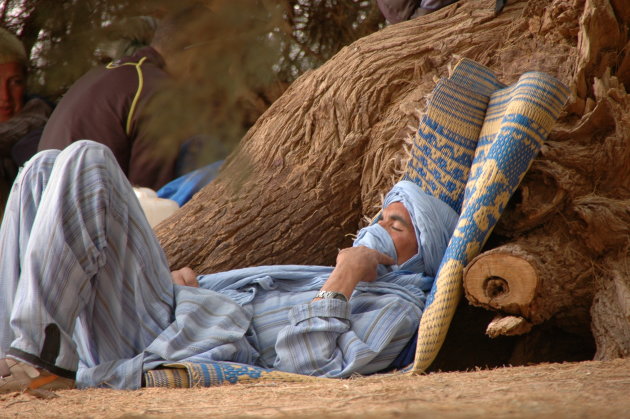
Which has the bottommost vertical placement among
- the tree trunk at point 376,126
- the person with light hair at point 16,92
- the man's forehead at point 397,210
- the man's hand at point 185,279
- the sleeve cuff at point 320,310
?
the sleeve cuff at point 320,310

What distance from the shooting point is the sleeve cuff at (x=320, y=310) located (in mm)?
3568

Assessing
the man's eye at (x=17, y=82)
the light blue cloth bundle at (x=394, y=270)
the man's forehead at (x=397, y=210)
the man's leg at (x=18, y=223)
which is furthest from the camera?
the man's forehead at (x=397, y=210)

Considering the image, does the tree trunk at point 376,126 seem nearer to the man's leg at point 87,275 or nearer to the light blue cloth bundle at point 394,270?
the light blue cloth bundle at point 394,270

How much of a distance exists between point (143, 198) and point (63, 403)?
8.36ft

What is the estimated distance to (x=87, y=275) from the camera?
327cm

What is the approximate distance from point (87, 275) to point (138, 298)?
0.32 metres

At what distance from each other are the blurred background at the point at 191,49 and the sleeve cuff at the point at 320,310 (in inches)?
63.7

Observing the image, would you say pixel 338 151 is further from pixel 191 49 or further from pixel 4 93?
pixel 191 49

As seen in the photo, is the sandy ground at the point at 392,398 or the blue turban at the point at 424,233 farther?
the blue turban at the point at 424,233

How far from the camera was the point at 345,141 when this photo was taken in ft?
16.7

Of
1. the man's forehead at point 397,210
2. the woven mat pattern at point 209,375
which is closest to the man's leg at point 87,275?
the woven mat pattern at point 209,375

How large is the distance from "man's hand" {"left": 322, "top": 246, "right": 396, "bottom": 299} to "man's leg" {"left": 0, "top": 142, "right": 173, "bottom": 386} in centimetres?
73

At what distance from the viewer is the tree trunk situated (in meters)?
4.09

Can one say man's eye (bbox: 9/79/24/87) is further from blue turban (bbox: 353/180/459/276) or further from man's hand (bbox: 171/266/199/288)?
blue turban (bbox: 353/180/459/276)
